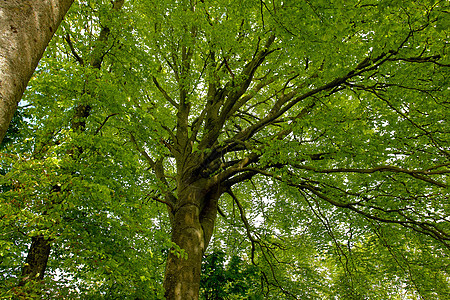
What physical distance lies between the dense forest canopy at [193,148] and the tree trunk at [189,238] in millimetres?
34

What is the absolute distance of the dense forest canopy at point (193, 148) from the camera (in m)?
4.32

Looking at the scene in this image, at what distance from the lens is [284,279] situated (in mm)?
8711

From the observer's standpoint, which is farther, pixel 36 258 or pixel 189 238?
pixel 189 238

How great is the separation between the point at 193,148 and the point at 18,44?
7.51m

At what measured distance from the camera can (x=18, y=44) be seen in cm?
117

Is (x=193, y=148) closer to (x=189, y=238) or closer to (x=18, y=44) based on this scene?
(x=189, y=238)

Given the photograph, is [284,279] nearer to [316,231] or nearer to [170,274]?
[316,231]

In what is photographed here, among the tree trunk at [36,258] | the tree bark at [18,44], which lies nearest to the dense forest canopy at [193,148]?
the tree trunk at [36,258]

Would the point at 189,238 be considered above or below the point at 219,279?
above

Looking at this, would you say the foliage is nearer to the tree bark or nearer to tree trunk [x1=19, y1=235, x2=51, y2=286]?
tree trunk [x1=19, y1=235, x2=51, y2=286]

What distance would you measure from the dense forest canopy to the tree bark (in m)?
A: 2.74

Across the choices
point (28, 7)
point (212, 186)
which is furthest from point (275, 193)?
point (28, 7)

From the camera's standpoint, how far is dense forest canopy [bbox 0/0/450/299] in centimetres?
432

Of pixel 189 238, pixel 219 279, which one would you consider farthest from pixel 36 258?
pixel 219 279
